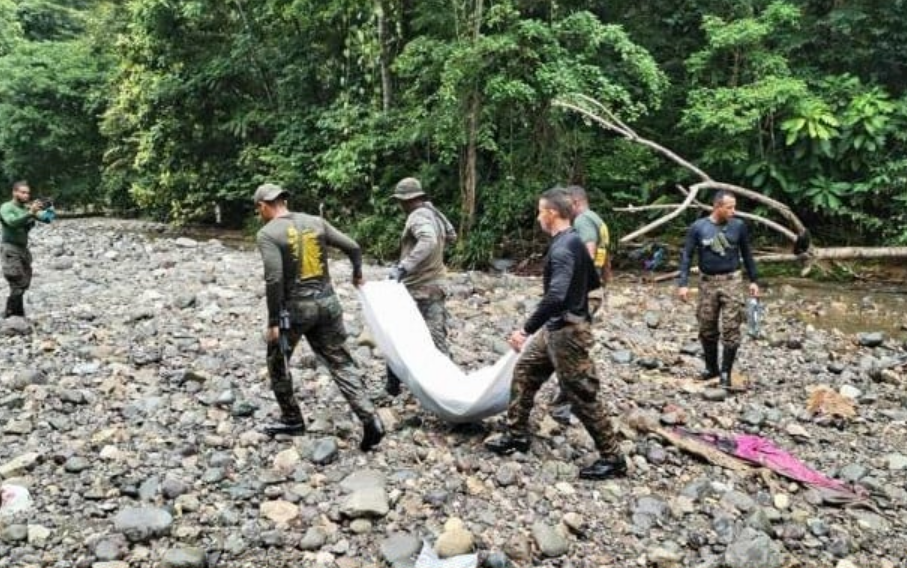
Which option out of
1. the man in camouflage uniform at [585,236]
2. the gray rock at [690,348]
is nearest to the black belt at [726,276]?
the man in camouflage uniform at [585,236]

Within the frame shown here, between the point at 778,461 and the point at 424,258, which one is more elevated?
the point at 424,258

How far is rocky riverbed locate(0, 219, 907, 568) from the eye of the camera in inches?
161

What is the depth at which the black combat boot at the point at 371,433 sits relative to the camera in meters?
5.03

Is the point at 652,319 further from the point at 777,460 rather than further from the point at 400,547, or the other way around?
the point at 400,547

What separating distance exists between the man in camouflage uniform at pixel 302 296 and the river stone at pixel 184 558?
145 cm

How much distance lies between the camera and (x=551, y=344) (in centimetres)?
467

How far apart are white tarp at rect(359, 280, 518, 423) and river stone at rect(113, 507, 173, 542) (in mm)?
1873

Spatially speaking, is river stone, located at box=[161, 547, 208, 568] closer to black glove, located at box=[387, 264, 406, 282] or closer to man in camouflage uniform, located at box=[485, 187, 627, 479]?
man in camouflage uniform, located at box=[485, 187, 627, 479]

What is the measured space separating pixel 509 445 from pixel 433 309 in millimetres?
1314

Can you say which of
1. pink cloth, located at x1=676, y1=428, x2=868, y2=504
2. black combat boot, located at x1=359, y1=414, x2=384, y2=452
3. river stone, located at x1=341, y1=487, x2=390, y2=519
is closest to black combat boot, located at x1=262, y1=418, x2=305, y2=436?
black combat boot, located at x1=359, y1=414, x2=384, y2=452

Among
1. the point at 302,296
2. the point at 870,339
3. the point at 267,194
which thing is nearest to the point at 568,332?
the point at 302,296

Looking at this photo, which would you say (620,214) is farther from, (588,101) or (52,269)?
(52,269)

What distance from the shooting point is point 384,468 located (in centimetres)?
490

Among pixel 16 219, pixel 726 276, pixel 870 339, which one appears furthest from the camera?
pixel 870 339
